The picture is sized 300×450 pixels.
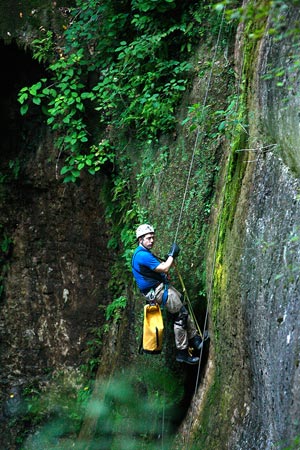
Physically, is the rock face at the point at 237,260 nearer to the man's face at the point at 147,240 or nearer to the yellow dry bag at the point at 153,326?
the man's face at the point at 147,240

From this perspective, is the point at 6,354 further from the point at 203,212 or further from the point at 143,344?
the point at 203,212

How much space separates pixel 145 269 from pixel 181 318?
2.26 ft

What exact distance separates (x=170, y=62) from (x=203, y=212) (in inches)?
77.5

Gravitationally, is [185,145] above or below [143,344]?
above

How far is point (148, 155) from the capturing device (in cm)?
972

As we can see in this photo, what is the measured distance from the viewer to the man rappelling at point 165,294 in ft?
27.6

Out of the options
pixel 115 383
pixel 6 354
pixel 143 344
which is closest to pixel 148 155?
pixel 143 344

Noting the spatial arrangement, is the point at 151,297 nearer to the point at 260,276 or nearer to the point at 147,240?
the point at 147,240

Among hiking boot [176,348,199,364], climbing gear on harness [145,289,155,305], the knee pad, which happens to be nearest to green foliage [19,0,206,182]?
climbing gear on harness [145,289,155,305]

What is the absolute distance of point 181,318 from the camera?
28.0 ft

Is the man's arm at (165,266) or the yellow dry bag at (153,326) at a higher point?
the man's arm at (165,266)

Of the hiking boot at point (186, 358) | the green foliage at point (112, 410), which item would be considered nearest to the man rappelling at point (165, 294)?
the hiking boot at point (186, 358)

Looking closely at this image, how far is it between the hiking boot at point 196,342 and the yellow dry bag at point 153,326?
1.11ft

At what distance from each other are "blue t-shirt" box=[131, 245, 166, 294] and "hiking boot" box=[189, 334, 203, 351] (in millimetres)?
733
